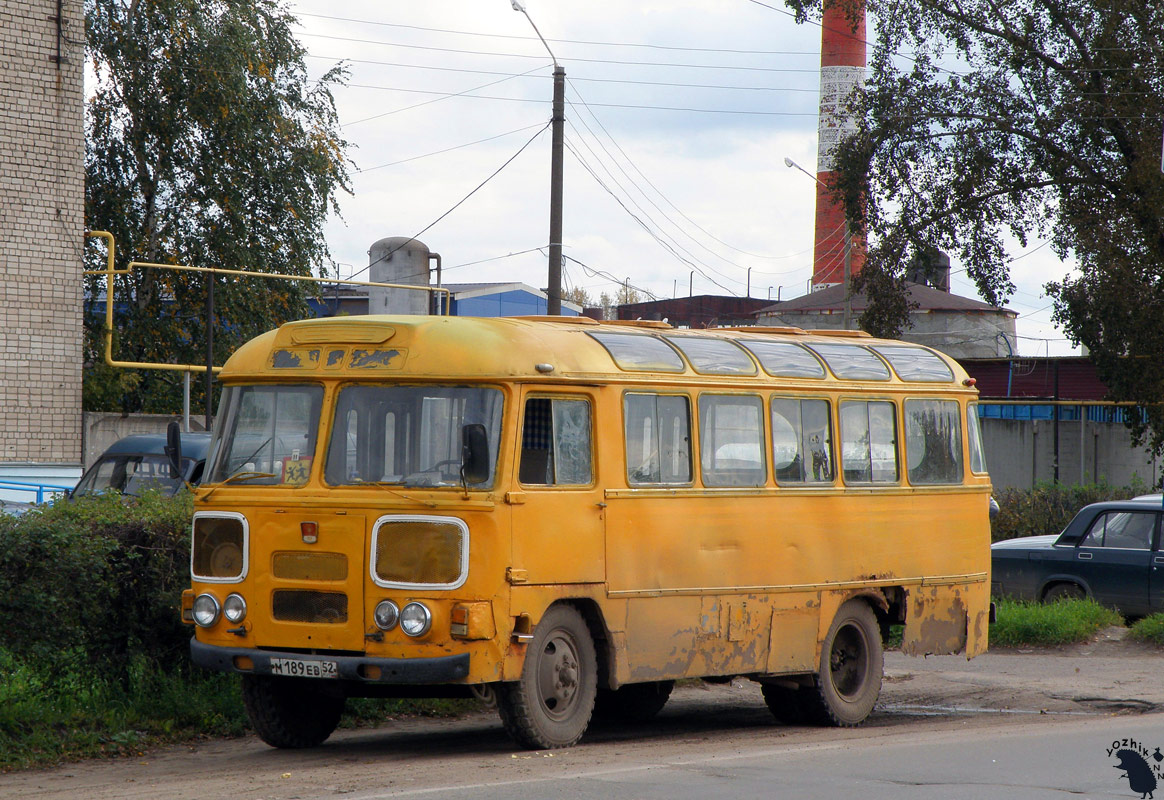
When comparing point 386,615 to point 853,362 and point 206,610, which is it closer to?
point 206,610

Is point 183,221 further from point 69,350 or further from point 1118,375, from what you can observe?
point 1118,375

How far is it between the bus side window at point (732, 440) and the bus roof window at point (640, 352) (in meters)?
0.37

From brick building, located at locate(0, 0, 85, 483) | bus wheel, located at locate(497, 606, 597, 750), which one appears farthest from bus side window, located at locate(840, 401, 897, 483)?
brick building, located at locate(0, 0, 85, 483)

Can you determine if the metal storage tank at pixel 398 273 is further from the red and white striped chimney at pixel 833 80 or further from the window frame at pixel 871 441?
the red and white striped chimney at pixel 833 80

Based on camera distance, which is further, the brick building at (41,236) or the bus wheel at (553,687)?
the brick building at (41,236)

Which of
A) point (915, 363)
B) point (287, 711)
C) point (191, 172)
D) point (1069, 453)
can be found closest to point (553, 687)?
point (287, 711)

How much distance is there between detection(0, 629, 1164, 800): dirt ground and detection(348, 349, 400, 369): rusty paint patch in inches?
94.8

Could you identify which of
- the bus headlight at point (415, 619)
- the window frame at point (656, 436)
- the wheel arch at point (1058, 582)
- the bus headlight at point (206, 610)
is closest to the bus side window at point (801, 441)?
the window frame at point (656, 436)

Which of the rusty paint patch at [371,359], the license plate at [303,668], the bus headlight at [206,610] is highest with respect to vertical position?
the rusty paint patch at [371,359]

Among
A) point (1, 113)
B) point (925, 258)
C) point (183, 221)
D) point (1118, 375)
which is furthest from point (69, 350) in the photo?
point (1118, 375)

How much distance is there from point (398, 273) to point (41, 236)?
7.18 m

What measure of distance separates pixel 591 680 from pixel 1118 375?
22.3 meters

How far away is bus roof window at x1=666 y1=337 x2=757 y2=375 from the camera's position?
1002 cm

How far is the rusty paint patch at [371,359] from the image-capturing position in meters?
8.61
